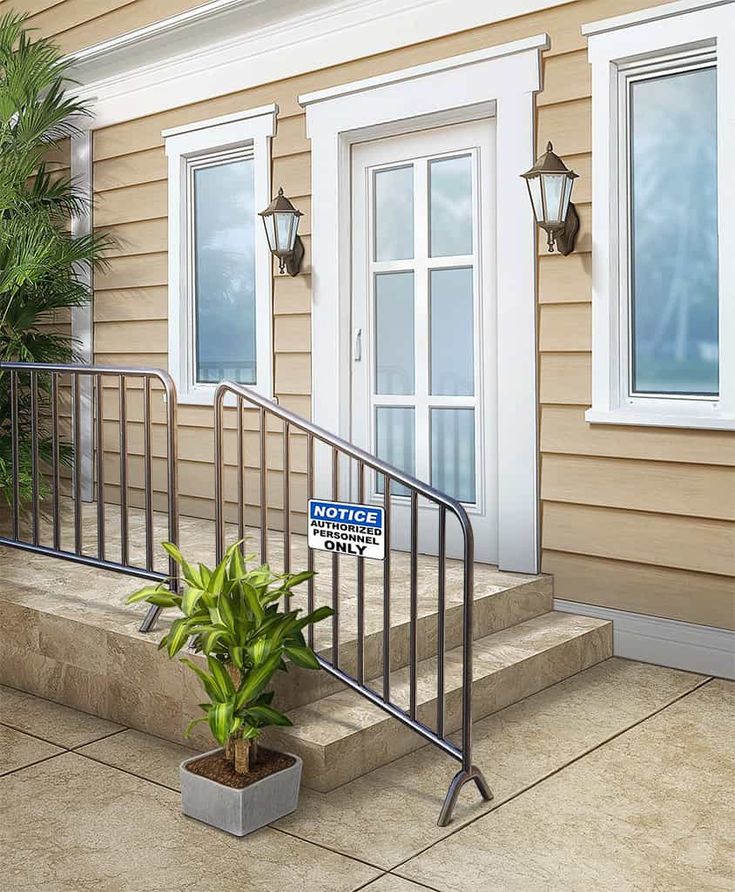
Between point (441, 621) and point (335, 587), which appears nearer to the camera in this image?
point (441, 621)

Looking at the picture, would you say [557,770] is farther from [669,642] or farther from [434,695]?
[669,642]

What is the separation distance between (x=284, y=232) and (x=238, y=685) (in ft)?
9.05

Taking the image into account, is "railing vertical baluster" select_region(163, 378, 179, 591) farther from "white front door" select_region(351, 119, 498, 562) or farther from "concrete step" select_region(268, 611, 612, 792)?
"white front door" select_region(351, 119, 498, 562)

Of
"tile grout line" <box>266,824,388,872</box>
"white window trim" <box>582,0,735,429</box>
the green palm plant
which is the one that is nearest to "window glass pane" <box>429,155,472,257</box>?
"white window trim" <box>582,0,735,429</box>

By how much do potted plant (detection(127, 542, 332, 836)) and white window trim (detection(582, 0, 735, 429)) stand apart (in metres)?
1.78

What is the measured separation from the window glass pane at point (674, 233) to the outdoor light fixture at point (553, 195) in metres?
0.25

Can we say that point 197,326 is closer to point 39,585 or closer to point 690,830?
point 39,585

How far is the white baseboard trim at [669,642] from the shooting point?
13.0 ft

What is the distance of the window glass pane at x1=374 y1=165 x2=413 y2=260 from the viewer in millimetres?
4859

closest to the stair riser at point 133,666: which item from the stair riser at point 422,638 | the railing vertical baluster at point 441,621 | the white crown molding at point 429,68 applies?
the stair riser at point 422,638

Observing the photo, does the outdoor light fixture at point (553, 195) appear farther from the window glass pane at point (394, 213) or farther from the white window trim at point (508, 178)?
the window glass pane at point (394, 213)

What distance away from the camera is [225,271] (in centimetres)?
564

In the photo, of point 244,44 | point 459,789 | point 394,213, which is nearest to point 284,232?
point 394,213

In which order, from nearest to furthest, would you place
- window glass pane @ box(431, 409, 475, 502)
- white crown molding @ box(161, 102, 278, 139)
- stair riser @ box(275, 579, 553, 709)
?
stair riser @ box(275, 579, 553, 709) < window glass pane @ box(431, 409, 475, 502) < white crown molding @ box(161, 102, 278, 139)
